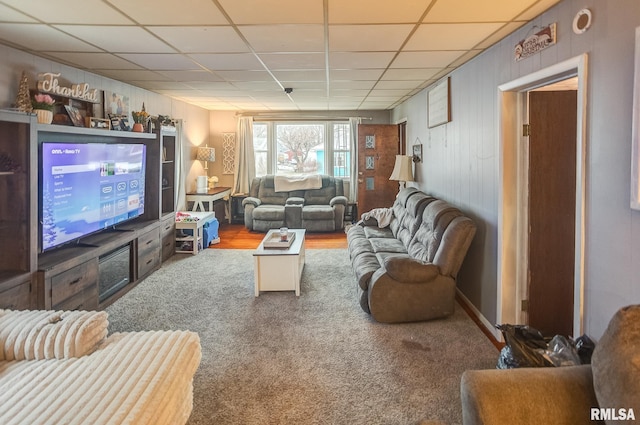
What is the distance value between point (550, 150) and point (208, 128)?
665 centimetres

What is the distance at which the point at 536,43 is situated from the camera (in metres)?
2.45

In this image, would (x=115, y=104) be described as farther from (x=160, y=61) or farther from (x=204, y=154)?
(x=204, y=154)

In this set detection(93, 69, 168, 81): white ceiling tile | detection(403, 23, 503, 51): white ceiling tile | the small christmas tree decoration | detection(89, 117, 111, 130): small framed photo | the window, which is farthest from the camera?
the window

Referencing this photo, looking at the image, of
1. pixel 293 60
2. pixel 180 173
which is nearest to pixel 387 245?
pixel 293 60

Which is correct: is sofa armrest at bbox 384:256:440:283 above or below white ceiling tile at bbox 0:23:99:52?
below

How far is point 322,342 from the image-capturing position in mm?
3010

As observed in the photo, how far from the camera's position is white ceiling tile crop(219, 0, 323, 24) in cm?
222

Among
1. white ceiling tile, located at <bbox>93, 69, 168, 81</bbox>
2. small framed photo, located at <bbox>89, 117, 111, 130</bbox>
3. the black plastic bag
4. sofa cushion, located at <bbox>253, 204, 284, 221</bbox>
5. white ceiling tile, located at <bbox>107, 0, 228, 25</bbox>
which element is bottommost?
the black plastic bag

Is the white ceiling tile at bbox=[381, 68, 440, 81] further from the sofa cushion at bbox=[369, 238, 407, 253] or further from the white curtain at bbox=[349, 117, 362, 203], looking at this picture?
the white curtain at bbox=[349, 117, 362, 203]

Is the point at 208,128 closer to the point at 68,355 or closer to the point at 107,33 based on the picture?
the point at 107,33

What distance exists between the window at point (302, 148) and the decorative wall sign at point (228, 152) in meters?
0.44

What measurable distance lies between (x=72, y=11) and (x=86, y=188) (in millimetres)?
1674

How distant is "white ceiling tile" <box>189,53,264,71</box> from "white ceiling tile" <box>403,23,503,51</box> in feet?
4.36

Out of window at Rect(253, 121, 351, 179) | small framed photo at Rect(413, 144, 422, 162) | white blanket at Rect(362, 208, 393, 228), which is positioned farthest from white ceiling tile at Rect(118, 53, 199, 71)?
window at Rect(253, 121, 351, 179)
